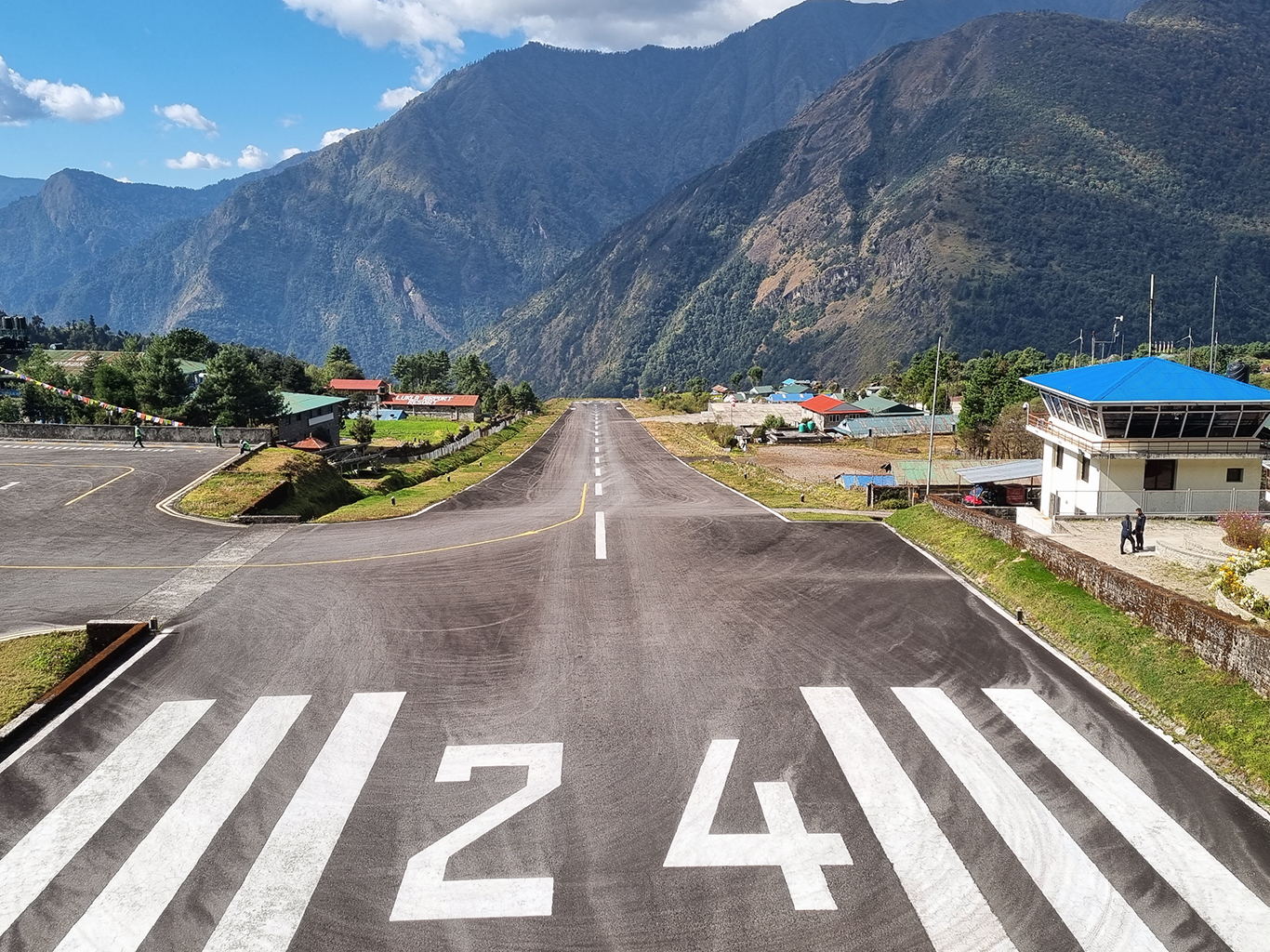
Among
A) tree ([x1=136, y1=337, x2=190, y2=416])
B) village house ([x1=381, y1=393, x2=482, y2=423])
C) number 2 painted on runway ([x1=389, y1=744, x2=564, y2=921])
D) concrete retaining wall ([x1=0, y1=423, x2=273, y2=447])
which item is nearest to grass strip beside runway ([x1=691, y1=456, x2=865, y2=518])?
number 2 painted on runway ([x1=389, y1=744, x2=564, y2=921])

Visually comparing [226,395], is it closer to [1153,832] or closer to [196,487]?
[196,487]

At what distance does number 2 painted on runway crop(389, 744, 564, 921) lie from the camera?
11.2 m

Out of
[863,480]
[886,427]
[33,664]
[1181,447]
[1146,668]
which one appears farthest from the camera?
A: [886,427]

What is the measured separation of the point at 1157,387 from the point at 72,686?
42156 mm

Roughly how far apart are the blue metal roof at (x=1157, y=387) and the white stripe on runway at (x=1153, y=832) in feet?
87.3

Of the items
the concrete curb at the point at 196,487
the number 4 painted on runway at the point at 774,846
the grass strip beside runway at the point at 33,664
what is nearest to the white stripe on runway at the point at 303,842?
the number 4 painted on runway at the point at 774,846

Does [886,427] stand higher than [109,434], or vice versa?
[109,434]

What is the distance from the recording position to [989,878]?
11891mm

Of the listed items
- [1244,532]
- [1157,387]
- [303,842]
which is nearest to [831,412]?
[1157,387]

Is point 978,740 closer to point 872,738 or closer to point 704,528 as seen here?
point 872,738

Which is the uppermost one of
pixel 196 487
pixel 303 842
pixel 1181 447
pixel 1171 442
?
pixel 1171 442

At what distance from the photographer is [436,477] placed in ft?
226

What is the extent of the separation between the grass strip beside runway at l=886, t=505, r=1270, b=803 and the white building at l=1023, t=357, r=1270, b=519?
14683 millimetres

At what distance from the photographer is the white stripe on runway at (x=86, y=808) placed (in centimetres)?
1178
